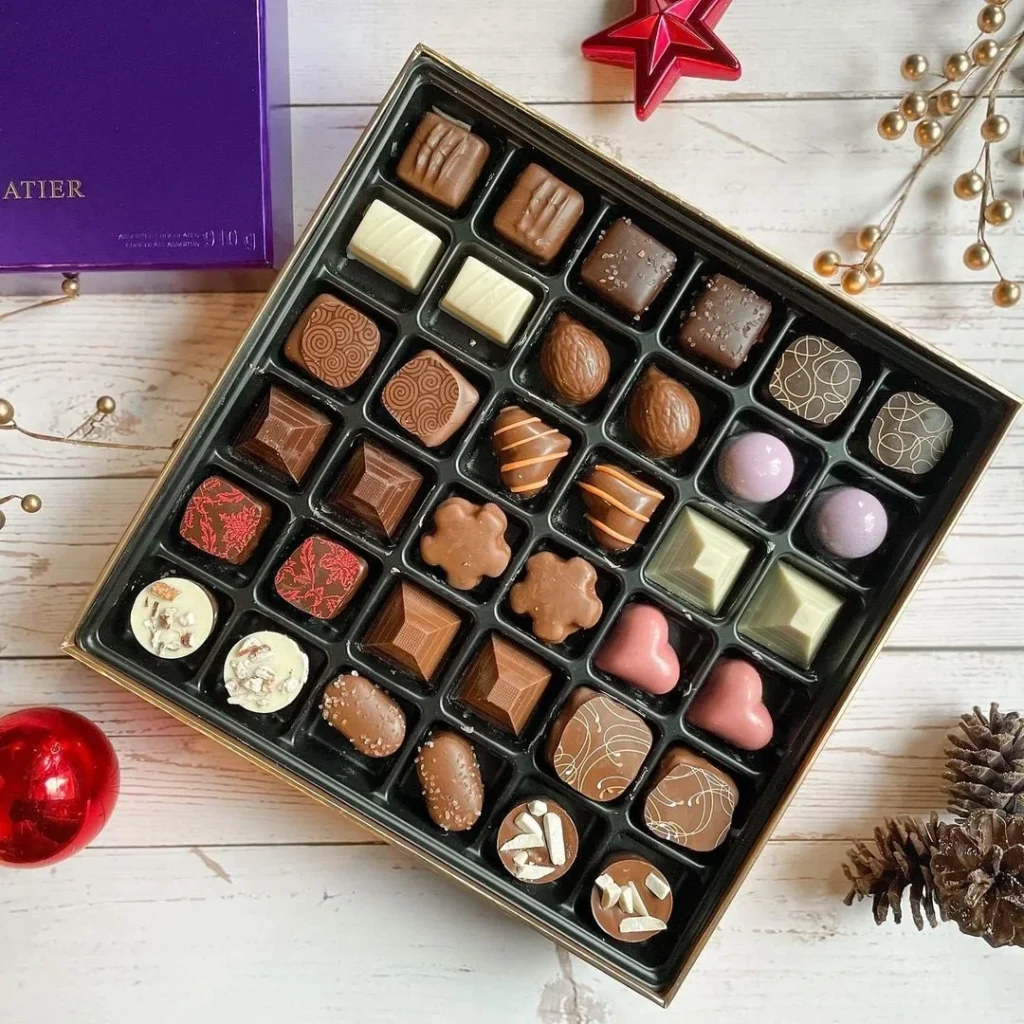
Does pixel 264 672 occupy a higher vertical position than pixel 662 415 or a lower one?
lower

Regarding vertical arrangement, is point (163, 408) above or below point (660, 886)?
above

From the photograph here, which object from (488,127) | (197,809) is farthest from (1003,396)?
(197,809)

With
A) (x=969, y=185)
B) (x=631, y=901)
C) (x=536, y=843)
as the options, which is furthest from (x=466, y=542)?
(x=969, y=185)

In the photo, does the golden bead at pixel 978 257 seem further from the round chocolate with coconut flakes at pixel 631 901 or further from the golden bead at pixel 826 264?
the round chocolate with coconut flakes at pixel 631 901

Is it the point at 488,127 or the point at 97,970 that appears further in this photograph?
the point at 97,970

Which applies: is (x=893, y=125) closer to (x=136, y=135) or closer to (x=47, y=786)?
(x=136, y=135)

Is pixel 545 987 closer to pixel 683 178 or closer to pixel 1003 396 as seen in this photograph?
pixel 1003 396
